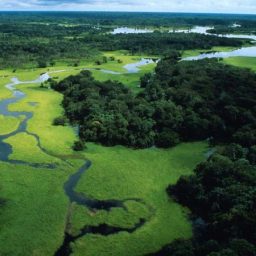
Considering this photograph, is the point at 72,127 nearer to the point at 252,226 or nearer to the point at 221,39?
the point at 252,226

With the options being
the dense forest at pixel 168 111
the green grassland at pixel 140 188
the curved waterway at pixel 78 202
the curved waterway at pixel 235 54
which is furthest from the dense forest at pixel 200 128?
the curved waterway at pixel 235 54

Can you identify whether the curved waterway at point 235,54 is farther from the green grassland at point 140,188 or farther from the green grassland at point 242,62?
the green grassland at point 140,188

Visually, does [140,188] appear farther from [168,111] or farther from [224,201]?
[168,111]

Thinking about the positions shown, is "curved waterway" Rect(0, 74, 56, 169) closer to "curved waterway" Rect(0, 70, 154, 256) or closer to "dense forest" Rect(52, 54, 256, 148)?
"curved waterway" Rect(0, 70, 154, 256)

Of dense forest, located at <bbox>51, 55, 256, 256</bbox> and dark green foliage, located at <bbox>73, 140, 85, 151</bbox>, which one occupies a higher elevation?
dense forest, located at <bbox>51, 55, 256, 256</bbox>

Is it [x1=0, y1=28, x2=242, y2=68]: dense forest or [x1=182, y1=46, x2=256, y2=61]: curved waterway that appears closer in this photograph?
[x1=0, y1=28, x2=242, y2=68]: dense forest

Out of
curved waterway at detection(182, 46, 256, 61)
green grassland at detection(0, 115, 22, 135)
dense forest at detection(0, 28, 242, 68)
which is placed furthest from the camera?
curved waterway at detection(182, 46, 256, 61)

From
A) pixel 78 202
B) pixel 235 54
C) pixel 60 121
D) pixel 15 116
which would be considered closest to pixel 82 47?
pixel 235 54

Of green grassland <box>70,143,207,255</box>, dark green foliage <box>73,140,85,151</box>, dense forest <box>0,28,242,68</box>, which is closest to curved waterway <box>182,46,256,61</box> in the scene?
dense forest <box>0,28,242,68</box>
